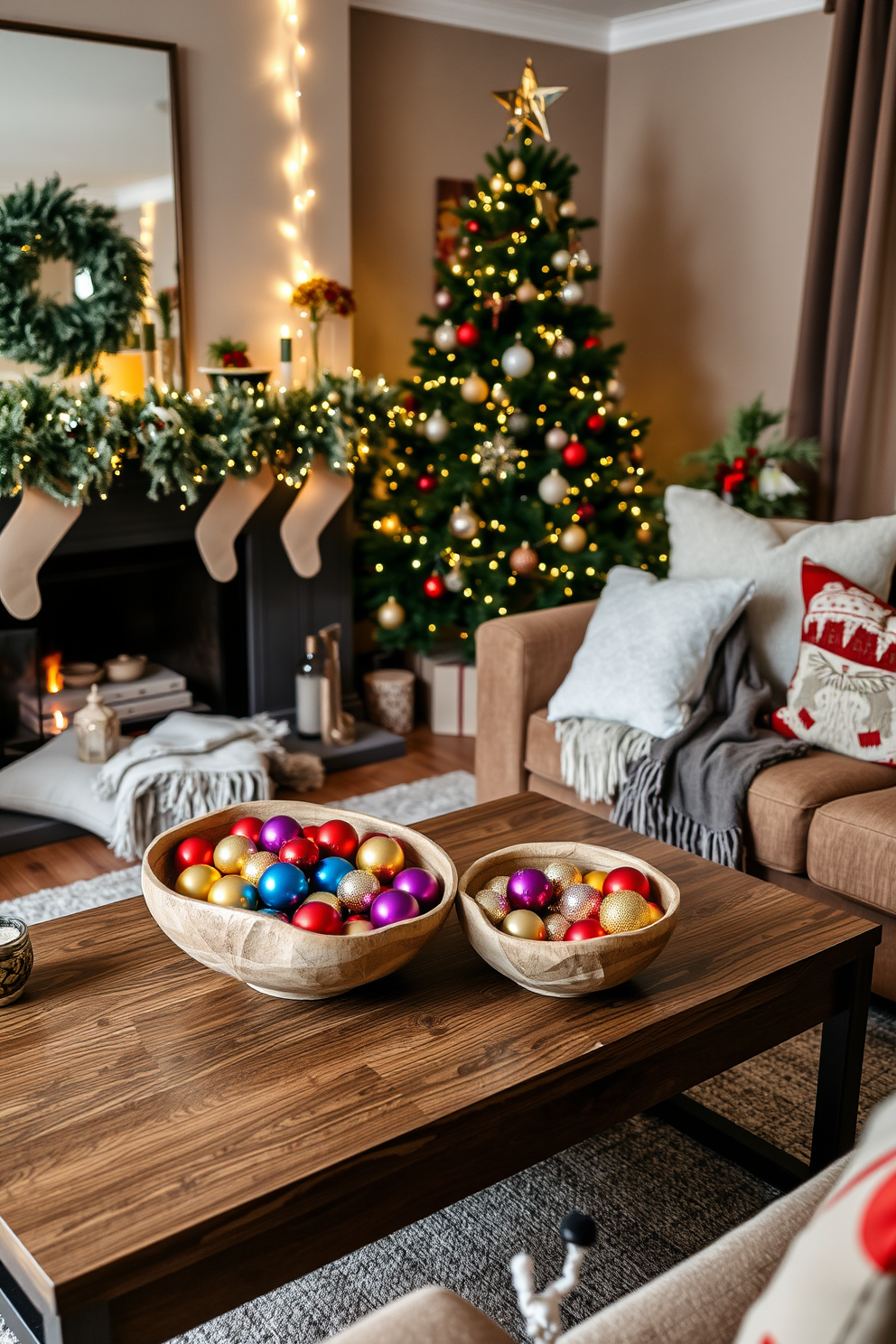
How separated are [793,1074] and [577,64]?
4.17m

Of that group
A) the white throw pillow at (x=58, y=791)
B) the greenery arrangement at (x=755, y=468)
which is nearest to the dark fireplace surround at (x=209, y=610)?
the white throw pillow at (x=58, y=791)

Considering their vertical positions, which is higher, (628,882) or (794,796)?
(628,882)

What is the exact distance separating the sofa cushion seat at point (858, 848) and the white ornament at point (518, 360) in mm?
1983

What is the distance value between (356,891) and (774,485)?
2543 mm

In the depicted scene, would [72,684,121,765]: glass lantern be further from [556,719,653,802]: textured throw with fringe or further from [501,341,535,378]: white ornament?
[501,341,535,378]: white ornament

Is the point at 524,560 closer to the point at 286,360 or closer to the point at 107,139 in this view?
the point at 286,360

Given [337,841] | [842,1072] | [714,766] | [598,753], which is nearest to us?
[337,841]

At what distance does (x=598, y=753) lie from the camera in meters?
2.73

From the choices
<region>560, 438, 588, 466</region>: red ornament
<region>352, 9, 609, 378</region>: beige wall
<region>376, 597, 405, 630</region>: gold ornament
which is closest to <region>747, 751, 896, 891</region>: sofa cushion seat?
<region>560, 438, 588, 466</region>: red ornament

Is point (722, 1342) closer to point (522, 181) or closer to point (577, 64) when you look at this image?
point (522, 181)

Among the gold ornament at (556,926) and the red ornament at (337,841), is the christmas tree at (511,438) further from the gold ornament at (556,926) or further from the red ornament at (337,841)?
the gold ornament at (556,926)

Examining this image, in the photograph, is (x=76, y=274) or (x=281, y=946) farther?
(x=76, y=274)

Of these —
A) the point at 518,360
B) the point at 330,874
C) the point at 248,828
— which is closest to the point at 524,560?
the point at 518,360

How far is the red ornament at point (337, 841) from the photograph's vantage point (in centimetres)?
163
